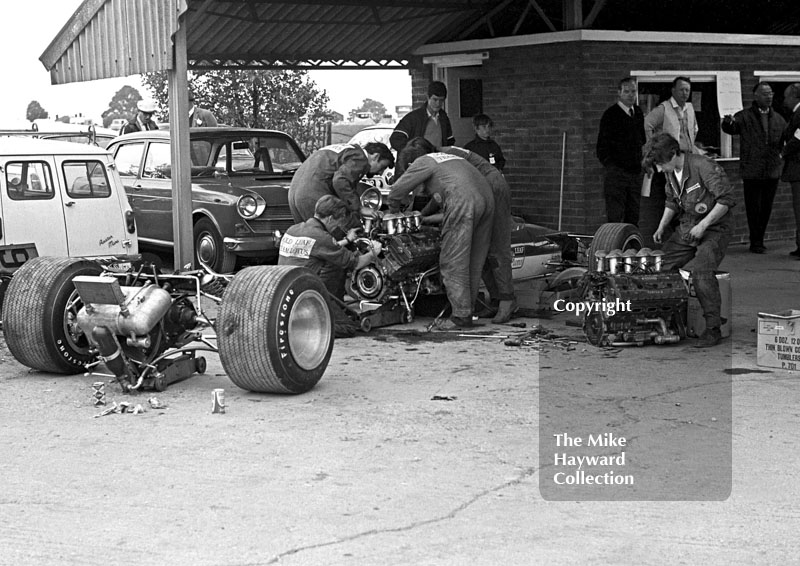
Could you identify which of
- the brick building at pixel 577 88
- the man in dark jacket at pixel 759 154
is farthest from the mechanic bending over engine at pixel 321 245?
the man in dark jacket at pixel 759 154

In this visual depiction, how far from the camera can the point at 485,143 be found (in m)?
13.9

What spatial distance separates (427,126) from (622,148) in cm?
232

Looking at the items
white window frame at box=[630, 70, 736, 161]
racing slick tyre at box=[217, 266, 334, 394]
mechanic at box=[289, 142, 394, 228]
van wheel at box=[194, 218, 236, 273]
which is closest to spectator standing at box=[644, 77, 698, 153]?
white window frame at box=[630, 70, 736, 161]

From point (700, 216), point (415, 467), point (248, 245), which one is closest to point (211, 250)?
point (248, 245)

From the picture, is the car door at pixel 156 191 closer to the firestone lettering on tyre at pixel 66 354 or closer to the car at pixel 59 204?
the car at pixel 59 204

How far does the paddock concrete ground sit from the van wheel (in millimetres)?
4596

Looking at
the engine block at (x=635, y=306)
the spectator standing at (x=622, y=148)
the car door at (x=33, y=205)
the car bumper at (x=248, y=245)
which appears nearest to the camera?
the engine block at (x=635, y=306)

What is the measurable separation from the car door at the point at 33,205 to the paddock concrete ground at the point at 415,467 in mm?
2540

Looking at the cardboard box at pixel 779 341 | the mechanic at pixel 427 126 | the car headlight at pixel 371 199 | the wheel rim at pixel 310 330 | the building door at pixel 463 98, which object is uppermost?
the building door at pixel 463 98

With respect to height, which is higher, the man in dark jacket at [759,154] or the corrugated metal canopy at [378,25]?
the corrugated metal canopy at [378,25]

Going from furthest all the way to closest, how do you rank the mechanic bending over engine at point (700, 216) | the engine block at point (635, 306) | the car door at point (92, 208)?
1. the car door at point (92, 208)
2. the mechanic bending over engine at point (700, 216)
3. the engine block at point (635, 306)

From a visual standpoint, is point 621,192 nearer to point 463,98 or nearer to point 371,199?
point 463,98

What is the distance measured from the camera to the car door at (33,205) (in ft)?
36.4

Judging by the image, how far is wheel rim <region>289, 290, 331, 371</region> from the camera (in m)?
7.71
